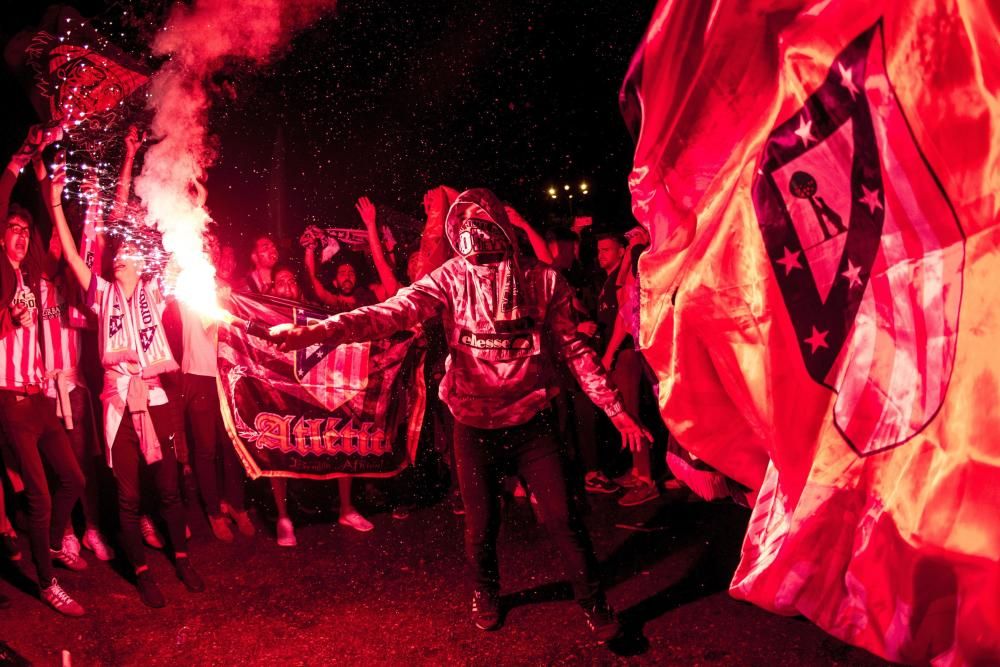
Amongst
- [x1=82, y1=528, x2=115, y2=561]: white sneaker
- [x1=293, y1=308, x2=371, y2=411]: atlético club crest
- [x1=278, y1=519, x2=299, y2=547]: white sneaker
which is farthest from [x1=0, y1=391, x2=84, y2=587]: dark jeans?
[x1=293, y1=308, x2=371, y2=411]: atlético club crest

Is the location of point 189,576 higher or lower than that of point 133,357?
lower

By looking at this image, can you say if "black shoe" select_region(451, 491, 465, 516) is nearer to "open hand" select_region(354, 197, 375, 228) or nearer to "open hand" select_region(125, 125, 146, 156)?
"open hand" select_region(354, 197, 375, 228)

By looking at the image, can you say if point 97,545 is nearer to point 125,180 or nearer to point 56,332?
point 56,332

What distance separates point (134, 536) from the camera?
4.86m

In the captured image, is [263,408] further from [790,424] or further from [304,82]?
[304,82]

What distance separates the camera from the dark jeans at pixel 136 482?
486 centimetres

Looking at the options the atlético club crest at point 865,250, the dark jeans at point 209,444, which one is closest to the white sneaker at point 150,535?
the dark jeans at point 209,444

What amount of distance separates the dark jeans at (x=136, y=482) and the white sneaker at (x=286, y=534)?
0.92m

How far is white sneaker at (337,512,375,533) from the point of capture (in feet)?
19.9

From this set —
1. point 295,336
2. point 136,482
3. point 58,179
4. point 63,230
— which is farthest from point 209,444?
point 295,336

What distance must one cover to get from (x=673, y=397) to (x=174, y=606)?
3.79 metres

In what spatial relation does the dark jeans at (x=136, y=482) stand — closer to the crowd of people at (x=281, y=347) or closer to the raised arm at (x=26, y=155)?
the crowd of people at (x=281, y=347)

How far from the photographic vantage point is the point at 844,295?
218 centimetres

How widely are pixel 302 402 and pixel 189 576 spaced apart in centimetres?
161
